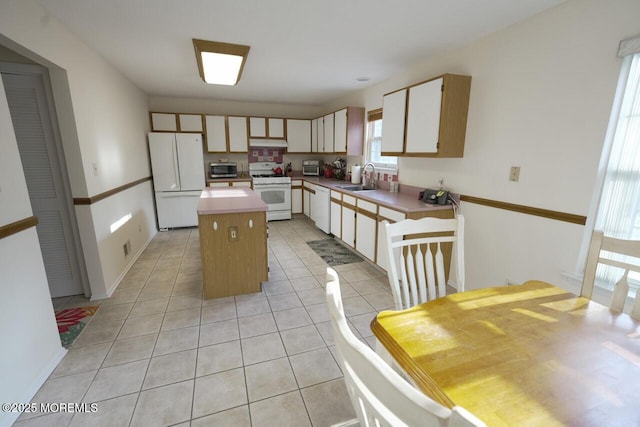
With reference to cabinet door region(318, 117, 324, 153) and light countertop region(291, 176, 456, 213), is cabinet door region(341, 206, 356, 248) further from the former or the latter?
cabinet door region(318, 117, 324, 153)

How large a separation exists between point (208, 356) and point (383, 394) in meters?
1.80

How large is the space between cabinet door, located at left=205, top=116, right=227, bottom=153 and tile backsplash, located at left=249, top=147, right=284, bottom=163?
627mm

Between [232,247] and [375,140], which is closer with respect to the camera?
[232,247]

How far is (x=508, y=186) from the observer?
7.35 feet

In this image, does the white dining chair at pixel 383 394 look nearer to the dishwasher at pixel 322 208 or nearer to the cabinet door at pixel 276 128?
the dishwasher at pixel 322 208

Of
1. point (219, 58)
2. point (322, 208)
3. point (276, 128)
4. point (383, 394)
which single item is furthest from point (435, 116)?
point (276, 128)

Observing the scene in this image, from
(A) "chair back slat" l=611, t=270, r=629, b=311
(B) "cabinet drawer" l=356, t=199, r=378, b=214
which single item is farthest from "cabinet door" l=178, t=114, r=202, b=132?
(A) "chair back slat" l=611, t=270, r=629, b=311

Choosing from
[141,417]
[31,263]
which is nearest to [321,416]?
[141,417]

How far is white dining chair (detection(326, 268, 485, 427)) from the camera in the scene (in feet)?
1.17

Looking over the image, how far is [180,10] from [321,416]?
273cm

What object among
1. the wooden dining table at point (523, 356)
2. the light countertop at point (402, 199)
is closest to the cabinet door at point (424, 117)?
the light countertop at point (402, 199)

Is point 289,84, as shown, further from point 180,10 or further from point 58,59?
point 58,59

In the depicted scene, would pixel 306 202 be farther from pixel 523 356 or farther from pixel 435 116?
pixel 523 356

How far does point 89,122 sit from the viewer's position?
254 centimetres
